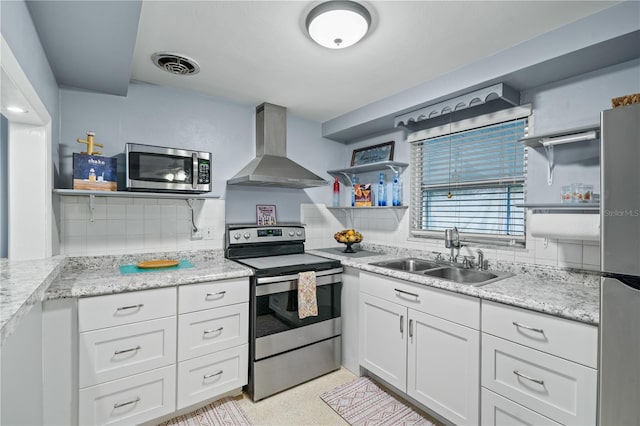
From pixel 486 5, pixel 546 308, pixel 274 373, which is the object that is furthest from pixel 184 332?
pixel 486 5

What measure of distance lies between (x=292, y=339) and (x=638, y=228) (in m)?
1.98

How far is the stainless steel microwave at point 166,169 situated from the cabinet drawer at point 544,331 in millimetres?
2007

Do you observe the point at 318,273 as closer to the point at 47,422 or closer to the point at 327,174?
the point at 327,174

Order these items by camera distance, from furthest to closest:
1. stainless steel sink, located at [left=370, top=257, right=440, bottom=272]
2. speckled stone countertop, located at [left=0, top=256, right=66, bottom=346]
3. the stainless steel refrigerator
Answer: stainless steel sink, located at [left=370, top=257, right=440, bottom=272] → the stainless steel refrigerator → speckled stone countertop, located at [left=0, top=256, right=66, bottom=346]

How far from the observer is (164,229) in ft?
8.18

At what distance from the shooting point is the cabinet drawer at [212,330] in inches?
76.7

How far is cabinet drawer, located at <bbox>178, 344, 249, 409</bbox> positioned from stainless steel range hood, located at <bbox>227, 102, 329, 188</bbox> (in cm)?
129

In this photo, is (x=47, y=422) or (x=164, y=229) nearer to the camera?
(x=47, y=422)

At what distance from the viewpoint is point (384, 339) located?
7.31 ft

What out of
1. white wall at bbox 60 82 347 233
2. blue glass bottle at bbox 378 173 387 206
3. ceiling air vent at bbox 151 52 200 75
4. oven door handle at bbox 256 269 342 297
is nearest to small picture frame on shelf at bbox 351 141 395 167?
blue glass bottle at bbox 378 173 387 206

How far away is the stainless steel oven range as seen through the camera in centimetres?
218

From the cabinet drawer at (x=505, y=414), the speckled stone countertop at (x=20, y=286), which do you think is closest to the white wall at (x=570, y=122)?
the cabinet drawer at (x=505, y=414)

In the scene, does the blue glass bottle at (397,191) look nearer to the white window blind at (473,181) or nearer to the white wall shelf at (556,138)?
the white window blind at (473,181)

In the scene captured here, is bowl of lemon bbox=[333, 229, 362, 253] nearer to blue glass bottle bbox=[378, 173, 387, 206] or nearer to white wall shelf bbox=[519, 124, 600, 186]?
blue glass bottle bbox=[378, 173, 387, 206]
